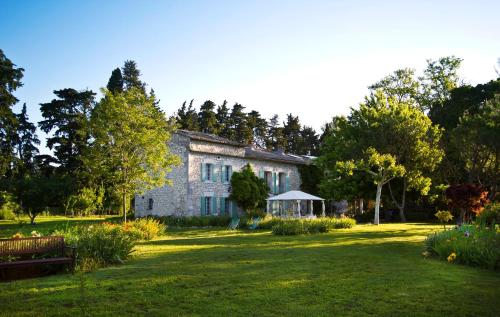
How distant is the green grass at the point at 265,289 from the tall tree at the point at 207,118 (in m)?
45.8

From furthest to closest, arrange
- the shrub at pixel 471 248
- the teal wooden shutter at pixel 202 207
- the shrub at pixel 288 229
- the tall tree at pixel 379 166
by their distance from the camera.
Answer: the teal wooden shutter at pixel 202 207, the tall tree at pixel 379 166, the shrub at pixel 288 229, the shrub at pixel 471 248

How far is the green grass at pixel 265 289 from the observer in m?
5.76

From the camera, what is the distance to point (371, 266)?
372 inches

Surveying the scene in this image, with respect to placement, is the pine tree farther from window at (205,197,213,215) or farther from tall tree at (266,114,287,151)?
window at (205,197,213,215)

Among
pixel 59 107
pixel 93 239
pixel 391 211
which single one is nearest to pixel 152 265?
pixel 93 239

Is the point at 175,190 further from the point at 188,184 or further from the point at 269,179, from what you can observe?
the point at 269,179

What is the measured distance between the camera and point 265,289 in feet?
23.1

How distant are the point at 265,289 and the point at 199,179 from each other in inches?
892

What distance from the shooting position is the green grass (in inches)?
227

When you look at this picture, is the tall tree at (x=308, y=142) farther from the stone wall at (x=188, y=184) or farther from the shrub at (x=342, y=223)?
the shrub at (x=342, y=223)

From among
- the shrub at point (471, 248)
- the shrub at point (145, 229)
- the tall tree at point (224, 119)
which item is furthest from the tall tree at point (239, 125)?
the shrub at point (471, 248)

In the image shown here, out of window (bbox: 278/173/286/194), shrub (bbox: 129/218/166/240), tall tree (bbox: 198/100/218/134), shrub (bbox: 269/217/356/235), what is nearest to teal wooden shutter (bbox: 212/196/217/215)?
window (bbox: 278/173/286/194)

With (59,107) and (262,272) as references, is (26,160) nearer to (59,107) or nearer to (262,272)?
(59,107)

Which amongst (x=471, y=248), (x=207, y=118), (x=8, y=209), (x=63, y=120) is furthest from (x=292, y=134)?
(x=471, y=248)
